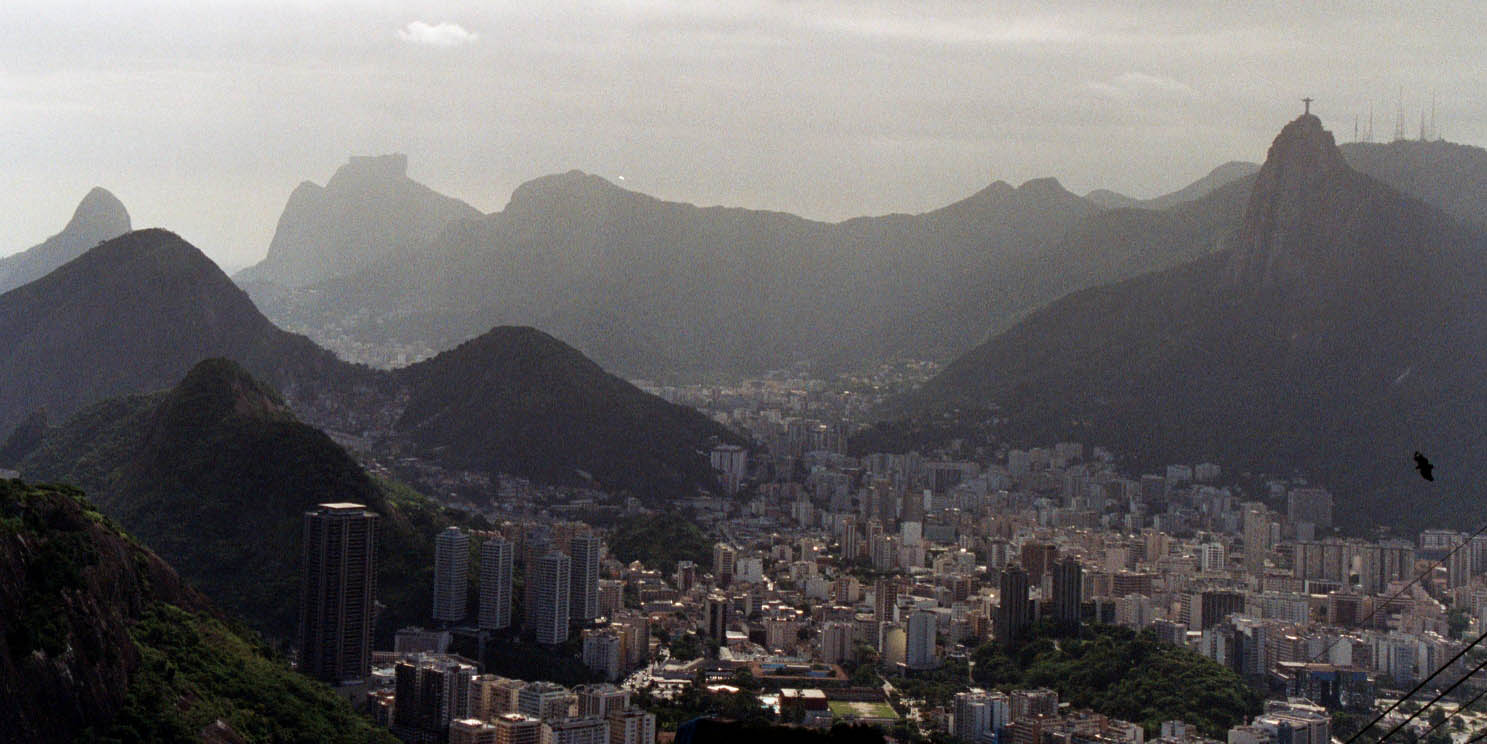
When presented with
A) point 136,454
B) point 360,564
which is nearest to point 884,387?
point 136,454

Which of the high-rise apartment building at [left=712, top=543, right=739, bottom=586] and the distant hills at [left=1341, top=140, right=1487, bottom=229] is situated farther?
the distant hills at [left=1341, top=140, right=1487, bottom=229]

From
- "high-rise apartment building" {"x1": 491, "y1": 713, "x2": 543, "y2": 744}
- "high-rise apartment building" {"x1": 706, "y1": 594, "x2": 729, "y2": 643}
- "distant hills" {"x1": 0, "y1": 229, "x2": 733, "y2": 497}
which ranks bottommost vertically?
"high-rise apartment building" {"x1": 491, "y1": 713, "x2": 543, "y2": 744}

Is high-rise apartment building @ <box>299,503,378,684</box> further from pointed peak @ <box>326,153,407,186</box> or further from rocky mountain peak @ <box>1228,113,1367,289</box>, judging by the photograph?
pointed peak @ <box>326,153,407,186</box>

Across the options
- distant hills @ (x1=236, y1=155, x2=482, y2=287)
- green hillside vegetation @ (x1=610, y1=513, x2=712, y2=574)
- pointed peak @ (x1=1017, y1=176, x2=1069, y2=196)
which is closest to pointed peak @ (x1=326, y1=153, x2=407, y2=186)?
distant hills @ (x1=236, y1=155, x2=482, y2=287)

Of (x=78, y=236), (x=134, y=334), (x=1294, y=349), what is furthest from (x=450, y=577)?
(x=78, y=236)

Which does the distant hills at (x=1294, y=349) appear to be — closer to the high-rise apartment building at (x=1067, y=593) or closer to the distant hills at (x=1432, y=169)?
the distant hills at (x=1432, y=169)

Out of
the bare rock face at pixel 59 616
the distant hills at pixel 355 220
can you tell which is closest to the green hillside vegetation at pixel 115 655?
the bare rock face at pixel 59 616

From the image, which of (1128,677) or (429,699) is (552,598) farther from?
(1128,677)

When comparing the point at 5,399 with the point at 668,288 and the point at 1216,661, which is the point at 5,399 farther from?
the point at 668,288
